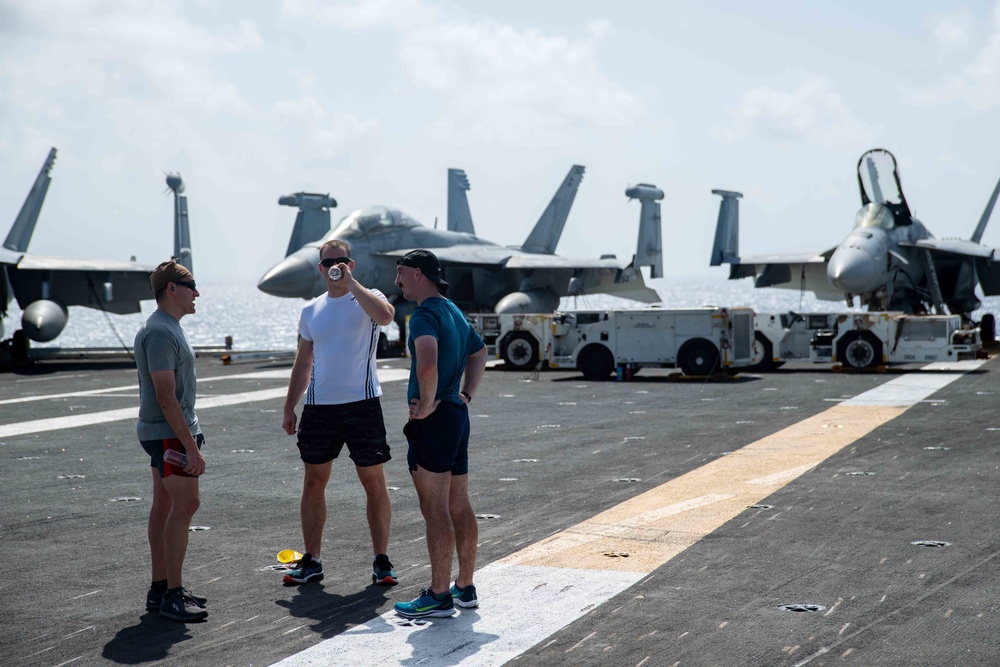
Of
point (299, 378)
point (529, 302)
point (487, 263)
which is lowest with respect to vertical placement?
point (299, 378)

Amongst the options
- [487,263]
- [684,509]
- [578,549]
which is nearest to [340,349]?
[578,549]

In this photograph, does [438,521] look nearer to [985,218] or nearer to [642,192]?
[642,192]

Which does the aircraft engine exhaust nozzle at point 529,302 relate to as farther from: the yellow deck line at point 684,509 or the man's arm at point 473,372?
the man's arm at point 473,372

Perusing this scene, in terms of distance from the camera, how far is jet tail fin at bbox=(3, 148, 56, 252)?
3198 cm

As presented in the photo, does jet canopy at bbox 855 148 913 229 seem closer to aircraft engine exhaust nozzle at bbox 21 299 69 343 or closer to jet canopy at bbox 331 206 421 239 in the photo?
jet canopy at bbox 331 206 421 239

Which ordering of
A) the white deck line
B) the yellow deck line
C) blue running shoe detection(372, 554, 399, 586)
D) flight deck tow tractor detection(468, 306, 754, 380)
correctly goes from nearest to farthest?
the white deck line < blue running shoe detection(372, 554, 399, 586) < the yellow deck line < flight deck tow tractor detection(468, 306, 754, 380)

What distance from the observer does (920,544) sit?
694cm

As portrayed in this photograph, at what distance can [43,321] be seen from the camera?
1101 inches

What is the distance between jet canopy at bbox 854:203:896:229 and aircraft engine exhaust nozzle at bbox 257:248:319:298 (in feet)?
49.2

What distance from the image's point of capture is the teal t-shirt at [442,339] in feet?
18.1

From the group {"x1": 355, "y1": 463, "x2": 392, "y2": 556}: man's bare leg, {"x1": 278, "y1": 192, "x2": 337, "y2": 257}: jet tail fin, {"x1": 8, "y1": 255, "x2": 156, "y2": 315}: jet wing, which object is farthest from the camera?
{"x1": 278, "y1": 192, "x2": 337, "y2": 257}: jet tail fin

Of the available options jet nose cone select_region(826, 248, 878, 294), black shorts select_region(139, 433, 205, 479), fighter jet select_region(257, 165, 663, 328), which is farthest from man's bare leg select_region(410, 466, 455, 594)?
jet nose cone select_region(826, 248, 878, 294)

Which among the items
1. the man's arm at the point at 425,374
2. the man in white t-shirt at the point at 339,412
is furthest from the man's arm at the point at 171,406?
the man's arm at the point at 425,374

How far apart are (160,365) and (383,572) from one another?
1.79 metres
